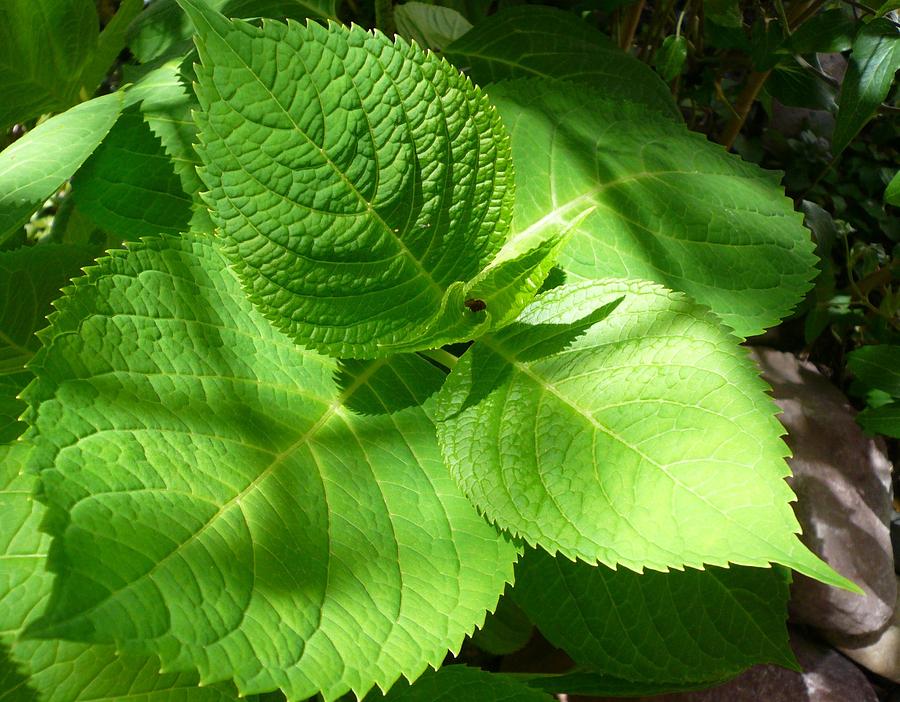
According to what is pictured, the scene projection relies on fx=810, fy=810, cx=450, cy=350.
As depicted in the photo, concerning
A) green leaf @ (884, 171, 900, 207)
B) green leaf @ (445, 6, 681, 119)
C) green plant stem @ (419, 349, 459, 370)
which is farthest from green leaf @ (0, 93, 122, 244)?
green leaf @ (884, 171, 900, 207)

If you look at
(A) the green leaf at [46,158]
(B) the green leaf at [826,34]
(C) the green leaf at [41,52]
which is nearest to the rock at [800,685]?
(B) the green leaf at [826,34]

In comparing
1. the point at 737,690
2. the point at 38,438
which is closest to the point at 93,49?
the point at 38,438

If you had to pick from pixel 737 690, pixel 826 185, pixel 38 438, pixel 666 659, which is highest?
pixel 38 438

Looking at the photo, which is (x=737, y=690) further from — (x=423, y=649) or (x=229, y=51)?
(x=229, y=51)

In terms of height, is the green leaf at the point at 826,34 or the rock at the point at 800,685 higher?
the green leaf at the point at 826,34

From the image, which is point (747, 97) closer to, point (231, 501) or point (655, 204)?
point (655, 204)

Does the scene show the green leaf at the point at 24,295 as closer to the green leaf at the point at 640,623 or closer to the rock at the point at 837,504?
the green leaf at the point at 640,623

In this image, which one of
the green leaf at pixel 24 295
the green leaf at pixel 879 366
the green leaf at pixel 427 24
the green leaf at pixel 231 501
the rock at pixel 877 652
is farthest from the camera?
the rock at pixel 877 652

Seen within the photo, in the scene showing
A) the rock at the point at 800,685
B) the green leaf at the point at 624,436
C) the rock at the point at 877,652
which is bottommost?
the rock at the point at 877,652
